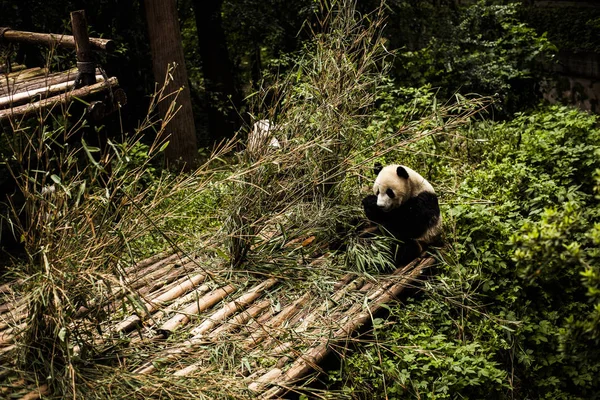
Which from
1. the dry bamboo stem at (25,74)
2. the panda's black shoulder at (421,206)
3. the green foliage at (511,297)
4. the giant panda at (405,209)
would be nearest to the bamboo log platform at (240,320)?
the giant panda at (405,209)

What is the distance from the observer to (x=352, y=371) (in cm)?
411

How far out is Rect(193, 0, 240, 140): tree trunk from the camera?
984cm

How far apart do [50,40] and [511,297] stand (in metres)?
4.60

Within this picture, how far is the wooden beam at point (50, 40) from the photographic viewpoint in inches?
229

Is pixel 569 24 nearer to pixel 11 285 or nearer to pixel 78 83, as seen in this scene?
pixel 78 83

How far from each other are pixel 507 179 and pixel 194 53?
6.99 meters

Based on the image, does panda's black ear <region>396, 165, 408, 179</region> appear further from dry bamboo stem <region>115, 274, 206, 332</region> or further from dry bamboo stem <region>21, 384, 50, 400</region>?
dry bamboo stem <region>21, 384, 50, 400</region>

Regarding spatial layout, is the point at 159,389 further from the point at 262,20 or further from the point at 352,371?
the point at 262,20

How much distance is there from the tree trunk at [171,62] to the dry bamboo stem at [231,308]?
346 cm

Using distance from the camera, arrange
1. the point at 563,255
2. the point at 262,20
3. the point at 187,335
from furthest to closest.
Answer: the point at 262,20 → the point at 187,335 → the point at 563,255

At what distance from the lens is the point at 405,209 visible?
498 cm

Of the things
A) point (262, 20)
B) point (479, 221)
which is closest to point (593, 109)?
point (262, 20)

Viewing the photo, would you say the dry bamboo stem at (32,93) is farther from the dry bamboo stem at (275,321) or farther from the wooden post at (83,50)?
the dry bamboo stem at (275,321)

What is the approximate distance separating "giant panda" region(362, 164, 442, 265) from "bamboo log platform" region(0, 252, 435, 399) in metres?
0.15
